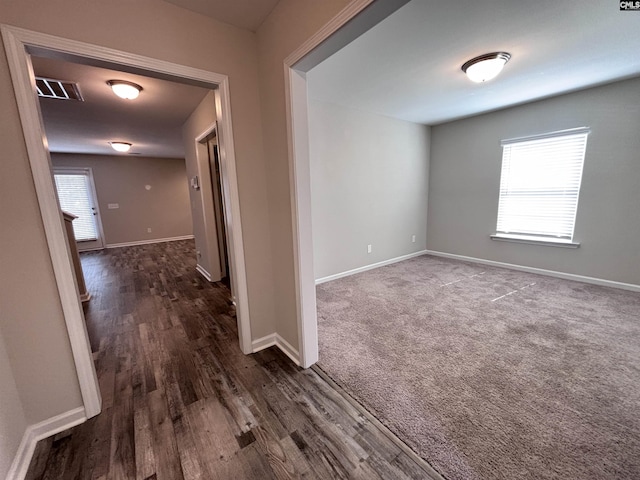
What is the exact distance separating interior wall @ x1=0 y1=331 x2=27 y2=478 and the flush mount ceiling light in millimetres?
3999

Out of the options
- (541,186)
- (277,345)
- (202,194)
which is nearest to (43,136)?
(277,345)

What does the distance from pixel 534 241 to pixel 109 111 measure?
649 cm

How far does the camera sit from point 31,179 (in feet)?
4.32

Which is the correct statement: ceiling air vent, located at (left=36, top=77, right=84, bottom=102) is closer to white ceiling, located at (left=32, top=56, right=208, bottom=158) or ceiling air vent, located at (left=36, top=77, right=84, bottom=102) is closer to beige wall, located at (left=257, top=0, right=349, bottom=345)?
white ceiling, located at (left=32, top=56, right=208, bottom=158)

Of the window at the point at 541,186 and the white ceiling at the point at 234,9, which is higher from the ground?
the white ceiling at the point at 234,9

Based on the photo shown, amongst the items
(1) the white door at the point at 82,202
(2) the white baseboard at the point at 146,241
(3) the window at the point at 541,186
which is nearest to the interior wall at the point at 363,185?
(3) the window at the point at 541,186

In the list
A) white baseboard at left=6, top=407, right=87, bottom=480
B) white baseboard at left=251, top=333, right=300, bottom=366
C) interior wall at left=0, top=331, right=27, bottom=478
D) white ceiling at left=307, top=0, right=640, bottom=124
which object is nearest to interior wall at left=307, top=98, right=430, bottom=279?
white ceiling at left=307, top=0, right=640, bottom=124

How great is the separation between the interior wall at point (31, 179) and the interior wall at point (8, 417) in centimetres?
4

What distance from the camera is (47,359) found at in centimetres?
142

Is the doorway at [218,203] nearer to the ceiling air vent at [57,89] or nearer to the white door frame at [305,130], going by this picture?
the ceiling air vent at [57,89]

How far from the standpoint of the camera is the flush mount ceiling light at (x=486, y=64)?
232 cm

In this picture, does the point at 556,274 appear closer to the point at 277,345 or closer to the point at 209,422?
the point at 277,345

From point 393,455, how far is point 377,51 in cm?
291

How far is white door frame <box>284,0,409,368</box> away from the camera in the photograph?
119 cm
